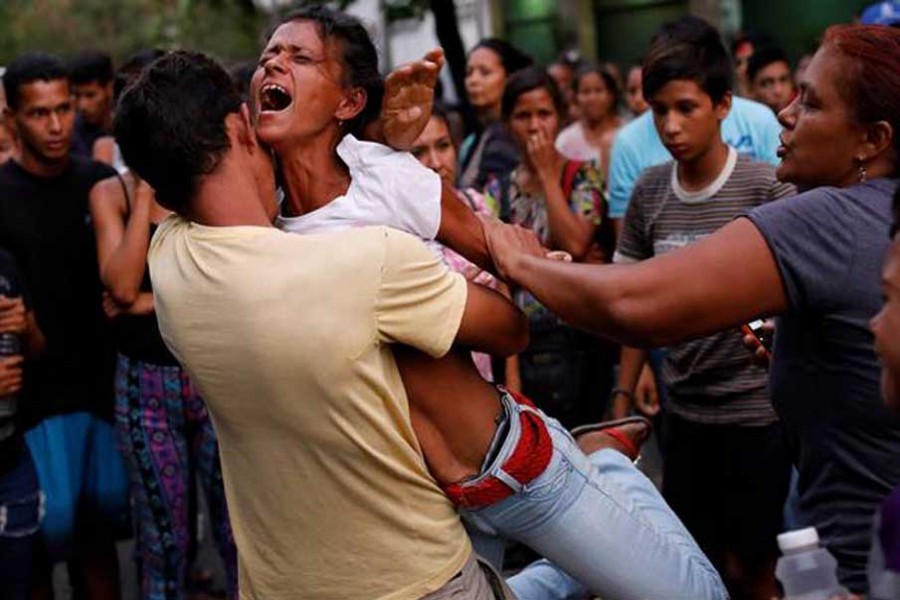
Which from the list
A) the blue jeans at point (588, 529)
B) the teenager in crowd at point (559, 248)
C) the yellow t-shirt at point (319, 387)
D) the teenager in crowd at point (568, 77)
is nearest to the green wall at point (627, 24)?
the teenager in crowd at point (568, 77)

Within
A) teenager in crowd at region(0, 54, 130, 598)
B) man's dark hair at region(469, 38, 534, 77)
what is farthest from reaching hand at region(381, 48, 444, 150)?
man's dark hair at region(469, 38, 534, 77)

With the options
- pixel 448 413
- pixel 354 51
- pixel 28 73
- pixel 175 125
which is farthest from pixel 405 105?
pixel 28 73

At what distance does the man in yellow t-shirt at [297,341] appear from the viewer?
276 cm

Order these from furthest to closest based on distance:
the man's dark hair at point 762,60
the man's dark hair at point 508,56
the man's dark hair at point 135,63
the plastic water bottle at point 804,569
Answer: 1. the man's dark hair at point 762,60
2. the man's dark hair at point 508,56
3. the man's dark hair at point 135,63
4. the plastic water bottle at point 804,569

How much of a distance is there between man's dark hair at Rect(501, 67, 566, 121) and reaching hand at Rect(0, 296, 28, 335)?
269cm

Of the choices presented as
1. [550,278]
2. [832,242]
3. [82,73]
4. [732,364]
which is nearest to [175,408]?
[732,364]

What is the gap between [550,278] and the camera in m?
2.85

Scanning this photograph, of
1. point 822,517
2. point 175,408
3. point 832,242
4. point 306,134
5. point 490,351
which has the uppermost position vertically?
point 306,134

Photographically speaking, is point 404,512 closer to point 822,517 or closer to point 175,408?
point 822,517

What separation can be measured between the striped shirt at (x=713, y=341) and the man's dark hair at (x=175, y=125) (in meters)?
2.04

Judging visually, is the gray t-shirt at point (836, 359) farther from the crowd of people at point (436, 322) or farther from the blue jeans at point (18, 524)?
the blue jeans at point (18, 524)

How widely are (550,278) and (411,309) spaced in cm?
29

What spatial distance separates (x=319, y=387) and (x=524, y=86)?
Result: 4067 mm

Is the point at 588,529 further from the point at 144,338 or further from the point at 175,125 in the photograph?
the point at 144,338
